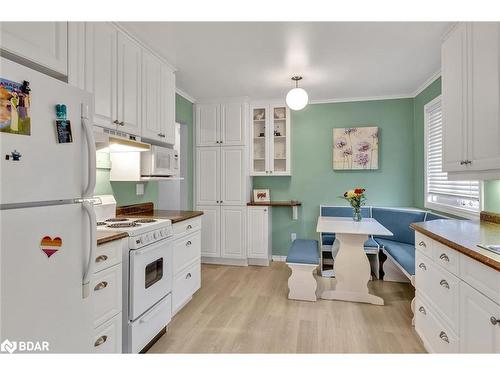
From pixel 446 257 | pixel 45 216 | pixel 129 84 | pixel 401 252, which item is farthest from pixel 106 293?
pixel 401 252

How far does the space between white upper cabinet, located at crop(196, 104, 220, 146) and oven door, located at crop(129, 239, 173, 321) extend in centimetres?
227

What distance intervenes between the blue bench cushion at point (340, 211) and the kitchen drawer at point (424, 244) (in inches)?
72.1

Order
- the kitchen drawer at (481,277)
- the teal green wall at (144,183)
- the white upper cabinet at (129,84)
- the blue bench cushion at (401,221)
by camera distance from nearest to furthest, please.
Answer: the kitchen drawer at (481,277) → the white upper cabinet at (129,84) → the teal green wall at (144,183) → the blue bench cushion at (401,221)

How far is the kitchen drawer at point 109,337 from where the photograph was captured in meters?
1.55

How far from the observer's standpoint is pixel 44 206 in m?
1.15

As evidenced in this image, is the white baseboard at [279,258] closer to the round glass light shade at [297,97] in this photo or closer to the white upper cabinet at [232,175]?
the white upper cabinet at [232,175]

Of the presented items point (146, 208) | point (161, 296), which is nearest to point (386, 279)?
point (161, 296)

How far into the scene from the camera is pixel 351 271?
2.95 m

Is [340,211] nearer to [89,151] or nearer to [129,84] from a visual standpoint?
[129,84]

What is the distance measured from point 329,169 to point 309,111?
0.99 meters

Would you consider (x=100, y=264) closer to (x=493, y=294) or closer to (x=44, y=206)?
(x=44, y=206)

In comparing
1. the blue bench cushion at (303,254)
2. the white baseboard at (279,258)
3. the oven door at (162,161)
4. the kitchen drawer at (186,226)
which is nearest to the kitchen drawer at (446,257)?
the blue bench cushion at (303,254)

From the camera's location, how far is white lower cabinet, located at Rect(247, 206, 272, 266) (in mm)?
4129

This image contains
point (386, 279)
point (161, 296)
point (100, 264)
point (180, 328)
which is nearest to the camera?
point (100, 264)
